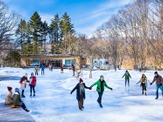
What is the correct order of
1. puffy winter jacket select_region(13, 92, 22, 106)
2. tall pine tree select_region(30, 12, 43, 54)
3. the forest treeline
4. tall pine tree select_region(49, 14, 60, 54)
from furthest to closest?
tall pine tree select_region(49, 14, 60, 54), tall pine tree select_region(30, 12, 43, 54), the forest treeline, puffy winter jacket select_region(13, 92, 22, 106)

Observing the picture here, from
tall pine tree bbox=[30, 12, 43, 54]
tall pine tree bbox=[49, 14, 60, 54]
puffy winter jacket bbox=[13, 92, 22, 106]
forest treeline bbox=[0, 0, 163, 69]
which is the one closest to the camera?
puffy winter jacket bbox=[13, 92, 22, 106]

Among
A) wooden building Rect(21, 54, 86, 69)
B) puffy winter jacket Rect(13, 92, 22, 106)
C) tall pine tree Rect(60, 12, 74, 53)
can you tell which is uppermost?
tall pine tree Rect(60, 12, 74, 53)

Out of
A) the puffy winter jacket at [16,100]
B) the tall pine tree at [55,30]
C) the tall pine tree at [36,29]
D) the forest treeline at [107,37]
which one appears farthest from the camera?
the tall pine tree at [55,30]

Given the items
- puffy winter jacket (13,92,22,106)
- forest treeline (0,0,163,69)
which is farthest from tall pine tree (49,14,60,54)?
puffy winter jacket (13,92,22,106)

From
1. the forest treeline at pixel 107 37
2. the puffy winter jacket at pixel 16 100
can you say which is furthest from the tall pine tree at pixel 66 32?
the puffy winter jacket at pixel 16 100

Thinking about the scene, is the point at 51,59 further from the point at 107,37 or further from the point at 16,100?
the point at 16,100

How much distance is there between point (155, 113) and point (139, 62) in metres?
43.7

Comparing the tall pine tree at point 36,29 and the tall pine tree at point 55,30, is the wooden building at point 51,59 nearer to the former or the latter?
the tall pine tree at point 36,29

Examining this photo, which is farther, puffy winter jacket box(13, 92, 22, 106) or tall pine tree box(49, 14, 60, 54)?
tall pine tree box(49, 14, 60, 54)

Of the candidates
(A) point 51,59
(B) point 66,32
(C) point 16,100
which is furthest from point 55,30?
(C) point 16,100

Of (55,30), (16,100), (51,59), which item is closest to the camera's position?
(16,100)

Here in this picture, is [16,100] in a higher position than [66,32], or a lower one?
lower

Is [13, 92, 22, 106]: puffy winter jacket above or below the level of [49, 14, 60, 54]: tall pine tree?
below

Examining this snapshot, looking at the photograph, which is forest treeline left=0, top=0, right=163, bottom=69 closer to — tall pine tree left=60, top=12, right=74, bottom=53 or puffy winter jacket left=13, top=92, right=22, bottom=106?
tall pine tree left=60, top=12, right=74, bottom=53
